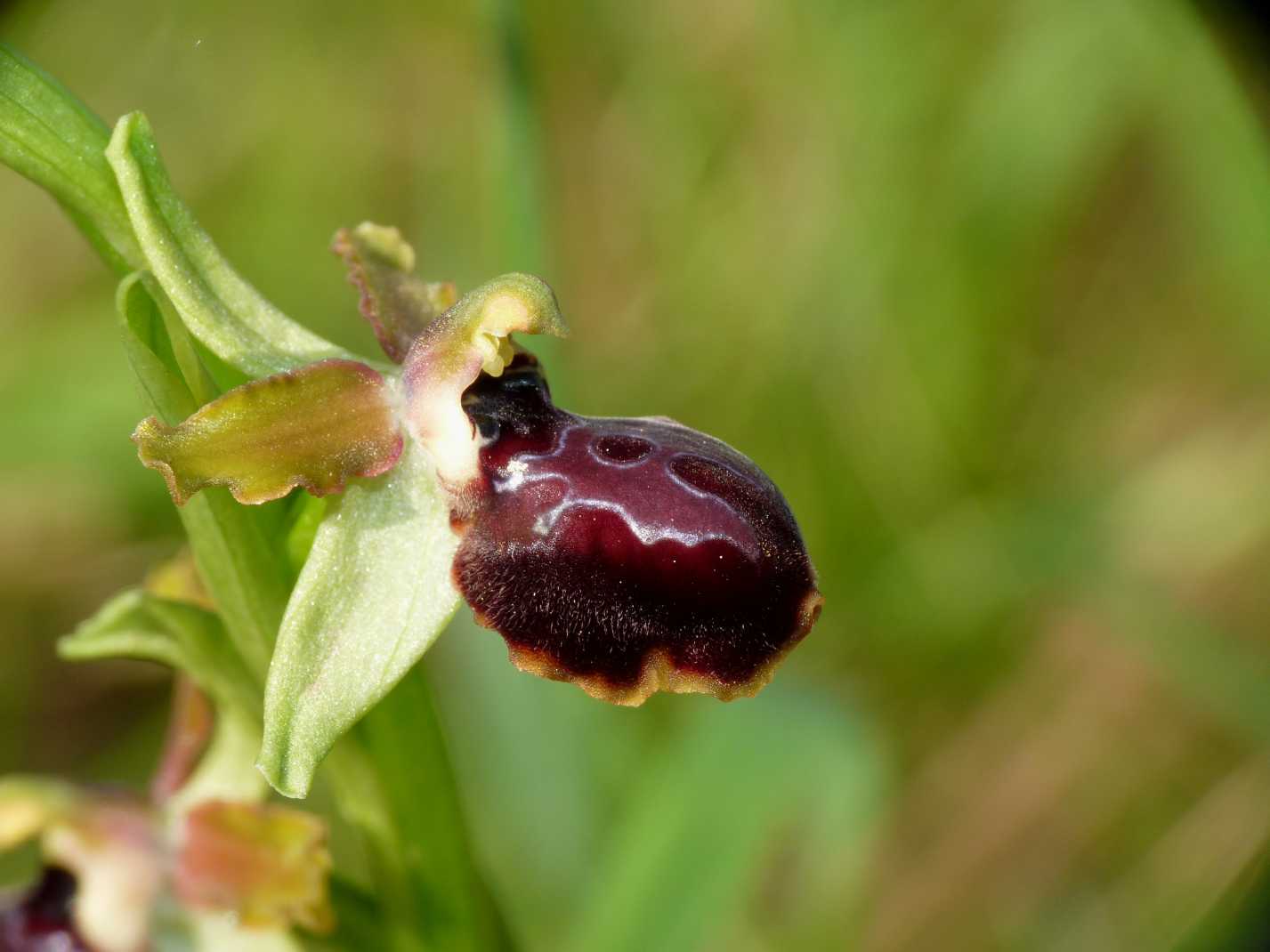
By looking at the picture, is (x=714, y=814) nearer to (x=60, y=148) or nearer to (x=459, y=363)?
(x=459, y=363)

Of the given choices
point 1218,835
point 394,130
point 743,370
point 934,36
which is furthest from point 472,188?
point 1218,835

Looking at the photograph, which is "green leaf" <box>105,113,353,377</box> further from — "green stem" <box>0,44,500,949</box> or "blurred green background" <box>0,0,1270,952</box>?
"blurred green background" <box>0,0,1270,952</box>

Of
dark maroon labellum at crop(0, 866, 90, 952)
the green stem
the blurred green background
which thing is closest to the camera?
the green stem

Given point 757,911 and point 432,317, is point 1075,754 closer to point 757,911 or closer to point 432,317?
point 757,911

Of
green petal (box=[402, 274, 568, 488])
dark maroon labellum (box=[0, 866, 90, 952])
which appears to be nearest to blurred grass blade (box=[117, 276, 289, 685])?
green petal (box=[402, 274, 568, 488])

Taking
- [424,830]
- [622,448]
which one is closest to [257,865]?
[424,830]

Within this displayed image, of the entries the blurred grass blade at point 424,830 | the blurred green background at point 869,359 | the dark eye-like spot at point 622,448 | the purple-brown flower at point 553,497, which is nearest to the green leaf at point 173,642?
the blurred grass blade at point 424,830
